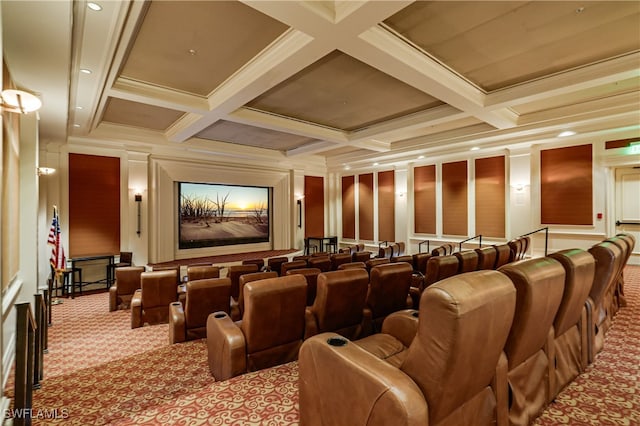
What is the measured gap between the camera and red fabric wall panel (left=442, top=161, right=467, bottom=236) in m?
8.77

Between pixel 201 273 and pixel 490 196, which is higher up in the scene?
pixel 490 196

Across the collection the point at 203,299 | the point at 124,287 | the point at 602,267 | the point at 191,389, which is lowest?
the point at 191,389

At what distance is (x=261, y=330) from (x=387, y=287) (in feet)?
4.40

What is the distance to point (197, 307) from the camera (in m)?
3.33

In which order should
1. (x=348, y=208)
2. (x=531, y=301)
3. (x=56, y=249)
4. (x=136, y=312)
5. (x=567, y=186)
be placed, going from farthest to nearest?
(x=348, y=208) < (x=567, y=186) < (x=56, y=249) < (x=136, y=312) < (x=531, y=301)

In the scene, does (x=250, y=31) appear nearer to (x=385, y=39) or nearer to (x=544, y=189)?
(x=385, y=39)

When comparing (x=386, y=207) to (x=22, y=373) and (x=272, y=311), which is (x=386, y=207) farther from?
(x=22, y=373)

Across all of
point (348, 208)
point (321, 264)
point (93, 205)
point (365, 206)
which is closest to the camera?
point (321, 264)

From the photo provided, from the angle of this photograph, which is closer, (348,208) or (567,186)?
(567,186)

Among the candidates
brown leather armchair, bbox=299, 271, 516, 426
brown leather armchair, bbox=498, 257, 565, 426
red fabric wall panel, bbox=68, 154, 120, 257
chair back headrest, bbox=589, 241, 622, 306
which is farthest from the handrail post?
red fabric wall panel, bbox=68, 154, 120, 257

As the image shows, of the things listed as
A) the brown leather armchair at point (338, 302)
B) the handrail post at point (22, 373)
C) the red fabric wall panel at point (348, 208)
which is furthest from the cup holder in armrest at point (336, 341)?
the red fabric wall panel at point (348, 208)

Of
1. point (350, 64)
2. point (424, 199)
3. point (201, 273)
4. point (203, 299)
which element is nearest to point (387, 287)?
point (203, 299)

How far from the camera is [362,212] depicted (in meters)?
11.5

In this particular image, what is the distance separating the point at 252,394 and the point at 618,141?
8.72 metres
